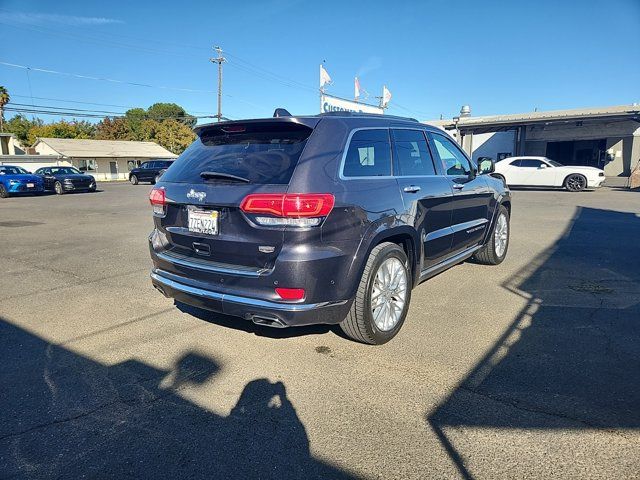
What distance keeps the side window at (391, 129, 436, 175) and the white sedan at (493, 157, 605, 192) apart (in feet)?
55.5

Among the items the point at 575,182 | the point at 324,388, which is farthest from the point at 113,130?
the point at 324,388

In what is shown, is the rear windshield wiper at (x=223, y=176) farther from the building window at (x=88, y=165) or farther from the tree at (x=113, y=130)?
the tree at (x=113, y=130)

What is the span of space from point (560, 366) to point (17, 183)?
2455 centimetres

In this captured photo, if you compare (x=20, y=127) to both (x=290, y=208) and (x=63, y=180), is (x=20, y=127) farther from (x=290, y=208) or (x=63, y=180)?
(x=290, y=208)

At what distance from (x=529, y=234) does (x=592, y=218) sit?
3604 mm

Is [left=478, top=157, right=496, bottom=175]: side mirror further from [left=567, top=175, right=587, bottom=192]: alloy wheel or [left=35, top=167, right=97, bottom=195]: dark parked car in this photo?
[left=35, top=167, right=97, bottom=195]: dark parked car

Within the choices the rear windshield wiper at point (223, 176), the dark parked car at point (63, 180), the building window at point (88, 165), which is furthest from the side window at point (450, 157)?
the building window at point (88, 165)

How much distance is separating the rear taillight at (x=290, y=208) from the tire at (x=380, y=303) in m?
0.71

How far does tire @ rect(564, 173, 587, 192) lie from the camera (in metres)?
20.2

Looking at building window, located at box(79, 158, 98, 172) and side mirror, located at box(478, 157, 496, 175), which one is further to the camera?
building window, located at box(79, 158, 98, 172)

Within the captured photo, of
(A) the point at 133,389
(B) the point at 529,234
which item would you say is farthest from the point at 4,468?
(B) the point at 529,234

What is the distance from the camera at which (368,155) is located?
12.4 ft

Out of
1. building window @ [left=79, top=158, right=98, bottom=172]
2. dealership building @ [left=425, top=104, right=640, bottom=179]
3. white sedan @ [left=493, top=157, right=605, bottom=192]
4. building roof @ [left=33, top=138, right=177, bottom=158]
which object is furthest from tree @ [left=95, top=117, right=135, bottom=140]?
white sedan @ [left=493, top=157, right=605, bottom=192]

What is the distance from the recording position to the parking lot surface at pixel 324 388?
2391 mm
